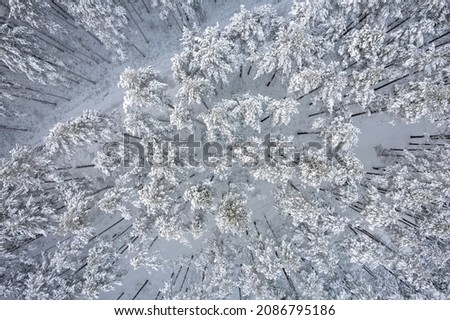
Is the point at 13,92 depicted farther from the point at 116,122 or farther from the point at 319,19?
the point at 319,19

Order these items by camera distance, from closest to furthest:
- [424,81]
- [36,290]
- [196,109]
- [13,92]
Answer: [424,81], [36,290], [196,109], [13,92]

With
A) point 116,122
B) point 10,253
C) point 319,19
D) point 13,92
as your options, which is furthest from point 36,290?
point 319,19

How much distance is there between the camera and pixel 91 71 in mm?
32031

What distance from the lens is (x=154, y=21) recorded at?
31.7 meters

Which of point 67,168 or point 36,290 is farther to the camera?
point 67,168

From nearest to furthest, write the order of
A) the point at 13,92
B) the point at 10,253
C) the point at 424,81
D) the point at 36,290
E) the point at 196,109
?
the point at 424,81
the point at 36,290
the point at 10,253
the point at 196,109
the point at 13,92

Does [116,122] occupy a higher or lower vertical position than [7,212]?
higher

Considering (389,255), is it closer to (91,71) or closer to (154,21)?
(154,21)

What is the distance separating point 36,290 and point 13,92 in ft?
61.5

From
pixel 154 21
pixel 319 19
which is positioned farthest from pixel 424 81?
pixel 154 21

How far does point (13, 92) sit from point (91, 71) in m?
7.54

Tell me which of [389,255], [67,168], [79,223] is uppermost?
[67,168]

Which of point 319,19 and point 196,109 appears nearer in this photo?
point 319,19

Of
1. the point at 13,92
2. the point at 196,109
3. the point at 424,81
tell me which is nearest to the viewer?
the point at 424,81
